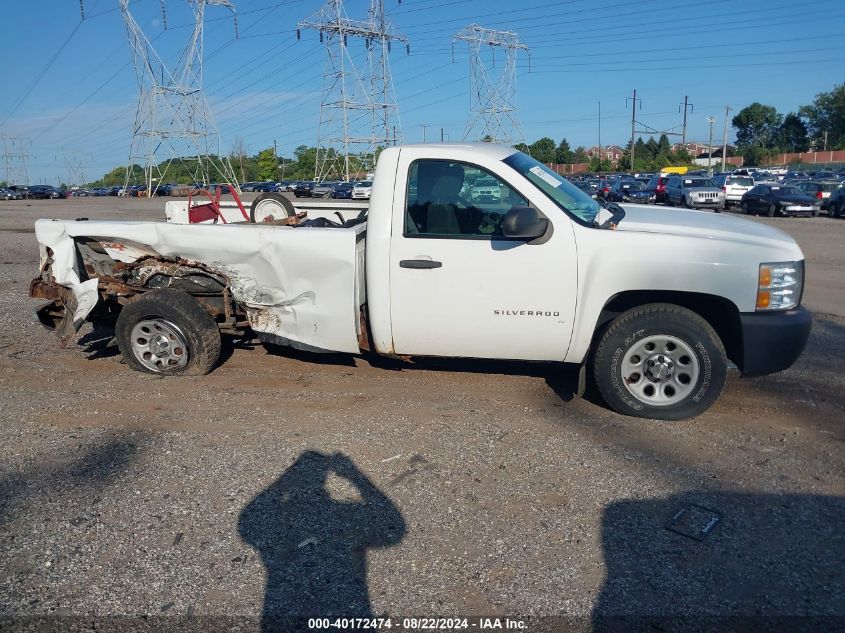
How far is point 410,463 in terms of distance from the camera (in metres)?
4.38

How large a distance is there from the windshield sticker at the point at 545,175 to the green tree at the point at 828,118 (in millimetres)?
114838

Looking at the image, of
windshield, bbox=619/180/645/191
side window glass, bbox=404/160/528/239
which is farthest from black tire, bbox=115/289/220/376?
windshield, bbox=619/180/645/191

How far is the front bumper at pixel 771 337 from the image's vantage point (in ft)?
15.2

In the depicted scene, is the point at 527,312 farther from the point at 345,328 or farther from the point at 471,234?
the point at 345,328

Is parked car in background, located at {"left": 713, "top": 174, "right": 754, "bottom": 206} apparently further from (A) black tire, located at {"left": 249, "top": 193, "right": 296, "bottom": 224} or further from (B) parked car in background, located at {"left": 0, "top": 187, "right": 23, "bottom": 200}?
(B) parked car in background, located at {"left": 0, "top": 187, "right": 23, "bottom": 200}

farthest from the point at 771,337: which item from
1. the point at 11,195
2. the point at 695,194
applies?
the point at 11,195

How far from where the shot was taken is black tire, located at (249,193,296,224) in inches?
284

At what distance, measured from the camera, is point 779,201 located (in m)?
29.0

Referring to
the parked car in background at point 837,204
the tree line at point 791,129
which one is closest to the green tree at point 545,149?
the tree line at point 791,129

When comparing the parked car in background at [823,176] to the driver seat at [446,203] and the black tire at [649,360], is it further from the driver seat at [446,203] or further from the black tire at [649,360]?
the driver seat at [446,203]

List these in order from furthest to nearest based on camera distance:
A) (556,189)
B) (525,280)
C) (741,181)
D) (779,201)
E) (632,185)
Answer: (632,185) → (741,181) → (779,201) → (556,189) → (525,280)

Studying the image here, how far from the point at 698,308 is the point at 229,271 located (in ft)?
11.8

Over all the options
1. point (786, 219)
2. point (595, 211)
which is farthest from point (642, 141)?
point (595, 211)

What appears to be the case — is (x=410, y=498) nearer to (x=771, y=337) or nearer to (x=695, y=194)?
(x=771, y=337)
